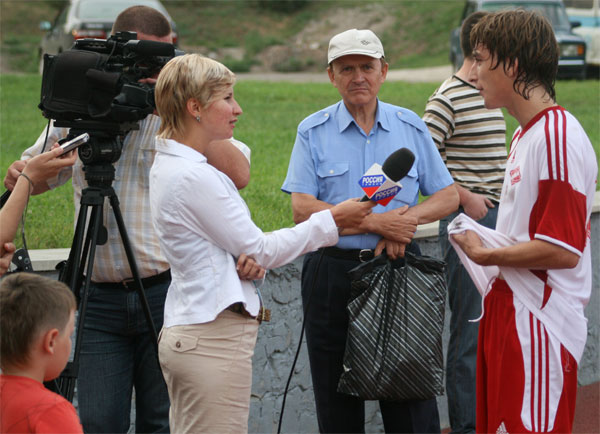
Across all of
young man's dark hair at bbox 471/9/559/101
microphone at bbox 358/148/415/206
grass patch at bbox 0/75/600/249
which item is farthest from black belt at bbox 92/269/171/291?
grass patch at bbox 0/75/600/249

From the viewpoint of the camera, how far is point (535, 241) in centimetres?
294

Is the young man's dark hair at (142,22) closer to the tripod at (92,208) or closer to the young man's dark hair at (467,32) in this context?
the tripod at (92,208)

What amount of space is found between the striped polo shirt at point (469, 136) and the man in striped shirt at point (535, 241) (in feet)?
5.38

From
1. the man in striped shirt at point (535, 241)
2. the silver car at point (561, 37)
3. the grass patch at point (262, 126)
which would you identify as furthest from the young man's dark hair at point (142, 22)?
the silver car at point (561, 37)

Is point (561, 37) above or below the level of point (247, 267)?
above

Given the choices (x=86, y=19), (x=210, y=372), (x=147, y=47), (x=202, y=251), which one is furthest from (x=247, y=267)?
(x=86, y=19)

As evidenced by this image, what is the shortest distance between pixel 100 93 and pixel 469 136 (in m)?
2.28

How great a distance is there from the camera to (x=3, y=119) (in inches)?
429

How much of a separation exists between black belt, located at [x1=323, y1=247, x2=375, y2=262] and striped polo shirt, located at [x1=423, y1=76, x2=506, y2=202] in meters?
1.12

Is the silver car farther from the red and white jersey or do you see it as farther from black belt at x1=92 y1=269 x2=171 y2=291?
the red and white jersey

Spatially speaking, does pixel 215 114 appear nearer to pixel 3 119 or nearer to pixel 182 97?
pixel 182 97

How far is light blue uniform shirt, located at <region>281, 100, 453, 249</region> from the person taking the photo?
3980 mm

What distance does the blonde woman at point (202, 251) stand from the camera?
2.96 m

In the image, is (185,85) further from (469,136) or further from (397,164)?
(469,136)
